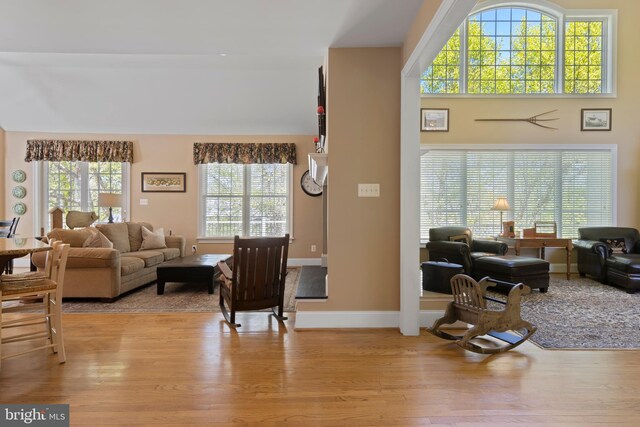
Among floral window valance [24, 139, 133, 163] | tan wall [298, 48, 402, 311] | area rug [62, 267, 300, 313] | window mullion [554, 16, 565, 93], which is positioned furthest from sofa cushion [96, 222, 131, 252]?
window mullion [554, 16, 565, 93]

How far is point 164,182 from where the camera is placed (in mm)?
6387

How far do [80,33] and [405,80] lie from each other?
2827 mm

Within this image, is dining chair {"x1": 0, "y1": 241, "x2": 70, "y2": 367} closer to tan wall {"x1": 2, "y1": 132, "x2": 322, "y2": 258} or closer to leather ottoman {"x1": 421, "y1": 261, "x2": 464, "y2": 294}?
leather ottoman {"x1": 421, "y1": 261, "x2": 464, "y2": 294}

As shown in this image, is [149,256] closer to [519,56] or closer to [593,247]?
[593,247]

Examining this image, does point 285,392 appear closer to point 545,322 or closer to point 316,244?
point 545,322

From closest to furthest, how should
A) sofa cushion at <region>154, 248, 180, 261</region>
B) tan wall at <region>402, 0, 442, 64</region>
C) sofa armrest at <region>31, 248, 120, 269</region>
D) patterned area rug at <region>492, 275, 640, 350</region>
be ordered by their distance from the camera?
tan wall at <region>402, 0, 442, 64</region> < patterned area rug at <region>492, 275, 640, 350</region> < sofa armrest at <region>31, 248, 120, 269</region> < sofa cushion at <region>154, 248, 180, 261</region>

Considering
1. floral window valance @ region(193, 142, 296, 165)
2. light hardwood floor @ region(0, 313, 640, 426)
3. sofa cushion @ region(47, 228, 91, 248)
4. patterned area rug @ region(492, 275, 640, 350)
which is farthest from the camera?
floral window valance @ region(193, 142, 296, 165)

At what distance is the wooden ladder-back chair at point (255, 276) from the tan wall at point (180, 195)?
317 cm

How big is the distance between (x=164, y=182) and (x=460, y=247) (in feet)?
17.5

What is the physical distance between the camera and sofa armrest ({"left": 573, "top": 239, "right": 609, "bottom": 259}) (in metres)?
4.98

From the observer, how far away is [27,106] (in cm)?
580

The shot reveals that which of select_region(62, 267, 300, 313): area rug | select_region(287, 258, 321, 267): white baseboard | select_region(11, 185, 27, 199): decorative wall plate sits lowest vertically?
select_region(62, 267, 300, 313): area rug

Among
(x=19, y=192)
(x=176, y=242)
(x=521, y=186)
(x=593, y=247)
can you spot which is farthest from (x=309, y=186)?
(x=19, y=192)

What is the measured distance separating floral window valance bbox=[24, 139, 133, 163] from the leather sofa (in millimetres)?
8036
